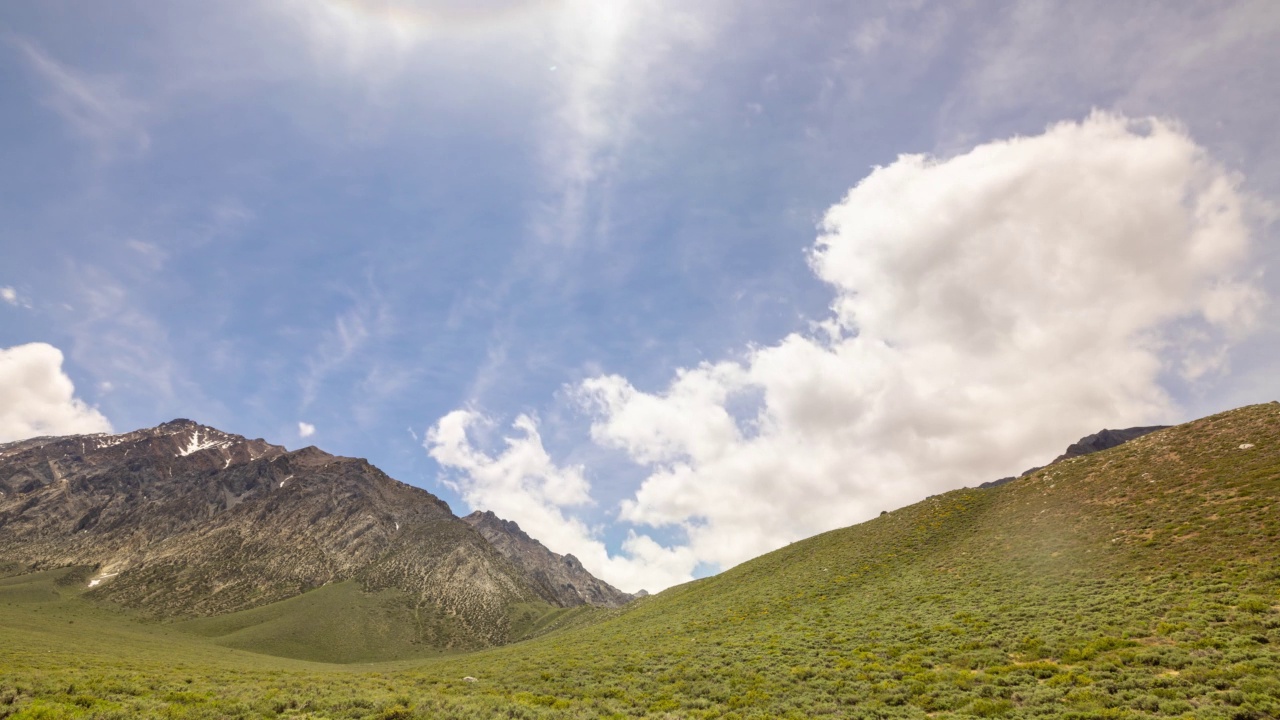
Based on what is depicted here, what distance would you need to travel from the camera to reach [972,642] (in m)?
27.8

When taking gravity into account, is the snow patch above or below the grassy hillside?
above

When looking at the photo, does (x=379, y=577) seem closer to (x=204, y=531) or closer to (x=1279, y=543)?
(x=204, y=531)

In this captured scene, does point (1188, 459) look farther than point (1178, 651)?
Yes

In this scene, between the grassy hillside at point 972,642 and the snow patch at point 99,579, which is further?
the snow patch at point 99,579

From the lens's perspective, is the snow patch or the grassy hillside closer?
the grassy hillside

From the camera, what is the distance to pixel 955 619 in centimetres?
3331

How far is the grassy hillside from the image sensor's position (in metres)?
21.0

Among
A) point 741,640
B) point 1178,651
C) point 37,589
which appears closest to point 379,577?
point 37,589

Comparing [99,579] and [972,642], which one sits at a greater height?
[99,579]

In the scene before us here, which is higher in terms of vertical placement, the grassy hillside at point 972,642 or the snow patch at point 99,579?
the snow patch at point 99,579

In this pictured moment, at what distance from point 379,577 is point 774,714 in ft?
645

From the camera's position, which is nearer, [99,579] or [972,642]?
[972,642]

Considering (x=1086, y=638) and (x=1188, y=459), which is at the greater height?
(x=1188, y=459)

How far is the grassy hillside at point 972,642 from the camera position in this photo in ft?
69.1
